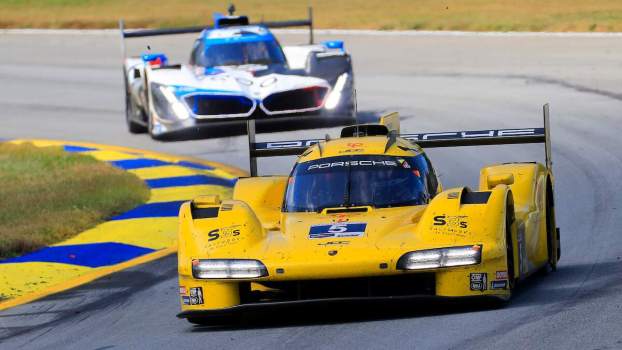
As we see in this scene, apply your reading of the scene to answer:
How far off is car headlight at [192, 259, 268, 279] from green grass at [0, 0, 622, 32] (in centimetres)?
2170

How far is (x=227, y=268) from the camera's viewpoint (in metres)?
8.80

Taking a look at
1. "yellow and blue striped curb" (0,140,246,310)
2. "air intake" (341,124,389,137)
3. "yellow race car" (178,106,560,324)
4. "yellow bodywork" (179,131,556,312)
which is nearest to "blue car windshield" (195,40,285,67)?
"yellow and blue striped curb" (0,140,246,310)

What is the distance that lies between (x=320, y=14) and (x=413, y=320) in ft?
91.7

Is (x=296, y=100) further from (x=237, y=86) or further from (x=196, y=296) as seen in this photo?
(x=196, y=296)

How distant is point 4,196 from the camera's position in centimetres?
1538

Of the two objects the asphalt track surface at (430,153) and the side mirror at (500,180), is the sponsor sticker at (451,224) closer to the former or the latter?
the asphalt track surface at (430,153)

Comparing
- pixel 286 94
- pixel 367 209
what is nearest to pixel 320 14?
pixel 286 94

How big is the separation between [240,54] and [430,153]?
4207 millimetres

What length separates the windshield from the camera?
32.2 ft

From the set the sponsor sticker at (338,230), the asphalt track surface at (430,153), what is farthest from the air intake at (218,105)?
the sponsor sticker at (338,230)

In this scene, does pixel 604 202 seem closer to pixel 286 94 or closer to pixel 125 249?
pixel 125 249

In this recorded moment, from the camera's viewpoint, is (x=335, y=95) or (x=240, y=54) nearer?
(x=335, y=95)

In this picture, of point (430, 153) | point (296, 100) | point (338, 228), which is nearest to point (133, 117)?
point (296, 100)

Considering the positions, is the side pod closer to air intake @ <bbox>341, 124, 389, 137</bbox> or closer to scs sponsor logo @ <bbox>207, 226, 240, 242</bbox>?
scs sponsor logo @ <bbox>207, 226, 240, 242</bbox>
